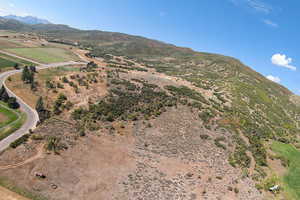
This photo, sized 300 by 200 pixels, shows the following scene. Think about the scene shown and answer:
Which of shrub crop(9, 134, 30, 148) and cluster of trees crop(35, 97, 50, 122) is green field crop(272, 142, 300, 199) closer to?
shrub crop(9, 134, 30, 148)

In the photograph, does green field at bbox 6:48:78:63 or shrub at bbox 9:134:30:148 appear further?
green field at bbox 6:48:78:63

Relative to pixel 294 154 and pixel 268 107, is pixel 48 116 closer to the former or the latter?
pixel 294 154

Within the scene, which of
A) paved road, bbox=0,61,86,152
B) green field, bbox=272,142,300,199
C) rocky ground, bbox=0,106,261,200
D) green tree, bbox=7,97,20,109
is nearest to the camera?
rocky ground, bbox=0,106,261,200

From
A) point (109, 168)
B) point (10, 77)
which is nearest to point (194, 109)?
point (109, 168)

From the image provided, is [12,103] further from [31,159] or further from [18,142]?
[31,159]

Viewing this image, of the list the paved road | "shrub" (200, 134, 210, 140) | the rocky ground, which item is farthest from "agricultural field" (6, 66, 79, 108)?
"shrub" (200, 134, 210, 140)

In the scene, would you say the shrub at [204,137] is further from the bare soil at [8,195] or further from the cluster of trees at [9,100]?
the cluster of trees at [9,100]

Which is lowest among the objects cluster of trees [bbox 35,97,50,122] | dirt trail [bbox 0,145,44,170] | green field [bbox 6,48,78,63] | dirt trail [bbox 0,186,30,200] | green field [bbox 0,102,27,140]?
green field [bbox 0,102,27,140]

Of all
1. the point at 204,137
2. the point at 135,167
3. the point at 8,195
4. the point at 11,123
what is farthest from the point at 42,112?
the point at 204,137
